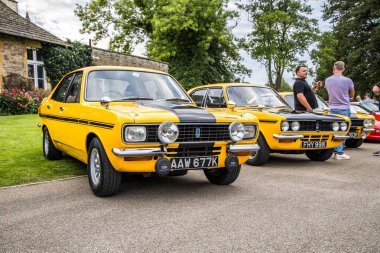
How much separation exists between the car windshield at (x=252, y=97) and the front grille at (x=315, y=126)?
3.28ft

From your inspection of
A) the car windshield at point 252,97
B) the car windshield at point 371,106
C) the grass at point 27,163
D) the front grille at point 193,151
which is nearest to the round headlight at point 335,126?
the car windshield at point 252,97

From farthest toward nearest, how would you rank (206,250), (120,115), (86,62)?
1. (86,62)
2. (120,115)
3. (206,250)

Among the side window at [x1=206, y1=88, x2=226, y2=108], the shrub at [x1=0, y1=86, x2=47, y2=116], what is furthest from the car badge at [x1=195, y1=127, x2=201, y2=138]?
the shrub at [x1=0, y1=86, x2=47, y2=116]

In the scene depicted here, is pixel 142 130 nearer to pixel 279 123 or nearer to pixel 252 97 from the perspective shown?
pixel 279 123

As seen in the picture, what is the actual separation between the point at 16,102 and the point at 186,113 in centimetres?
1368

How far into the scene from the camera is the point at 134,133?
417 cm

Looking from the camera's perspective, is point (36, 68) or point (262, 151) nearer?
point (262, 151)

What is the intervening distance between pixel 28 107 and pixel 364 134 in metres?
13.3

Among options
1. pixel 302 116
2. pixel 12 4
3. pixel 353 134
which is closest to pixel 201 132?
pixel 302 116

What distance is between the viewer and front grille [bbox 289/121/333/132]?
6.89 m

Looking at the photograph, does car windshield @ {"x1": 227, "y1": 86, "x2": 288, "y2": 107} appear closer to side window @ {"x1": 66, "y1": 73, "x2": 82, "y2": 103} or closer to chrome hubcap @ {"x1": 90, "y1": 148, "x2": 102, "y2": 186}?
side window @ {"x1": 66, "y1": 73, "x2": 82, "y2": 103}

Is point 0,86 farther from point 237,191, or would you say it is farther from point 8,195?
point 237,191

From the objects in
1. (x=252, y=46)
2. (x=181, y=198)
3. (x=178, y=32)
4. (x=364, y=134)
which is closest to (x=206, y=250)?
(x=181, y=198)

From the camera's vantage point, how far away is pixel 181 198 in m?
4.62
